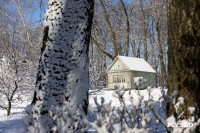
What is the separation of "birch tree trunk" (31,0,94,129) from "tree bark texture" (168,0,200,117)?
46.5 inches

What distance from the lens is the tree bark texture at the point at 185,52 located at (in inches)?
91.3

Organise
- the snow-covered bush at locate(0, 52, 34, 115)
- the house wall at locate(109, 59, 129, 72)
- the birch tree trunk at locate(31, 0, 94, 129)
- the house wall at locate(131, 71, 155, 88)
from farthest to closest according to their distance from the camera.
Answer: the house wall at locate(109, 59, 129, 72)
the house wall at locate(131, 71, 155, 88)
the snow-covered bush at locate(0, 52, 34, 115)
the birch tree trunk at locate(31, 0, 94, 129)

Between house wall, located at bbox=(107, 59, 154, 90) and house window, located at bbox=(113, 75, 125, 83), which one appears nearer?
house wall, located at bbox=(107, 59, 154, 90)

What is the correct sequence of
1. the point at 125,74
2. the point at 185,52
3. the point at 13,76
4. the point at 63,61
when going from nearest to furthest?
the point at 185,52
the point at 63,61
the point at 13,76
the point at 125,74

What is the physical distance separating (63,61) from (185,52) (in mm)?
1560

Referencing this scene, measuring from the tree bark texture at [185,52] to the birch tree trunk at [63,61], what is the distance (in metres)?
1.18

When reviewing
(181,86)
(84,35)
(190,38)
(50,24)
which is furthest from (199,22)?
(50,24)

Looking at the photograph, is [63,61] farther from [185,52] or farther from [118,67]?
[118,67]

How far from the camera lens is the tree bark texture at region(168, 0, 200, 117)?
2.32 meters

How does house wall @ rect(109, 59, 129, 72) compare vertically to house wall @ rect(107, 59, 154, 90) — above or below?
above

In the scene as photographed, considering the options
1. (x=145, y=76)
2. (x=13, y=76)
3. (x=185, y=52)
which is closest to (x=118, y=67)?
(x=145, y=76)

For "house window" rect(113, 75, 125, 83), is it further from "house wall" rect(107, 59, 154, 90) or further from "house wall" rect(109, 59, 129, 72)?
"house wall" rect(109, 59, 129, 72)

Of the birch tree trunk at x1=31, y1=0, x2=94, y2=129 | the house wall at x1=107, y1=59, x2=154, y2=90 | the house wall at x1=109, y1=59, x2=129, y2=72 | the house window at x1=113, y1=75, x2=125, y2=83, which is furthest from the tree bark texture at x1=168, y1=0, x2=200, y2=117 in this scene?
the house window at x1=113, y1=75, x2=125, y2=83

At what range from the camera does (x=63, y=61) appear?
2.74 meters
